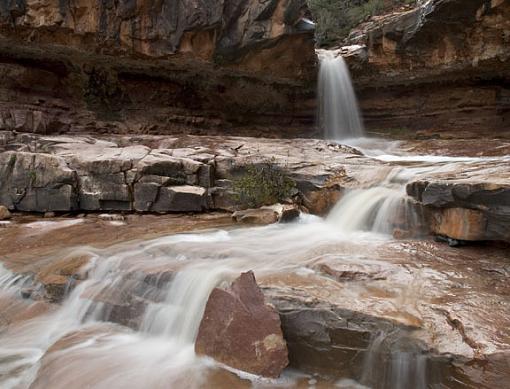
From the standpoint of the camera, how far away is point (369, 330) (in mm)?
2973

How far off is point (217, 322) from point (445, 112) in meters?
12.4

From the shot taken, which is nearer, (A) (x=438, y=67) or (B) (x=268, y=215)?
(B) (x=268, y=215)

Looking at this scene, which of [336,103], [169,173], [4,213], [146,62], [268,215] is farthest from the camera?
[336,103]

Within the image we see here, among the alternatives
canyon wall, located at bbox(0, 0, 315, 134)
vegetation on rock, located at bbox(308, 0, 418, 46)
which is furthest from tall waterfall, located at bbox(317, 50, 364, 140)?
vegetation on rock, located at bbox(308, 0, 418, 46)

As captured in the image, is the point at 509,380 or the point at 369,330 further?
the point at 369,330

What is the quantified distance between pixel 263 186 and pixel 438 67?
807 centimetres

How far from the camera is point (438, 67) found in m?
12.0

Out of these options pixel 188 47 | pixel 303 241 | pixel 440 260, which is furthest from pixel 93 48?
pixel 440 260

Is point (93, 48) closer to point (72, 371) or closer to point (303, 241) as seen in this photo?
point (303, 241)

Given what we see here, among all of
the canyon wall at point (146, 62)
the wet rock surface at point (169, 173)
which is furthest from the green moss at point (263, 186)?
the canyon wall at point (146, 62)

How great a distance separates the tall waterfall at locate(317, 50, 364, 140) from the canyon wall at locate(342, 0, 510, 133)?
0.42 metres

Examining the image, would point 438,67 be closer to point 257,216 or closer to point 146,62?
point 257,216

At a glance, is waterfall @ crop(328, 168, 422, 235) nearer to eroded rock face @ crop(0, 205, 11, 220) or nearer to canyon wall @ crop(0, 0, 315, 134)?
eroded rock face @ crop(0, 205, 11, 220)

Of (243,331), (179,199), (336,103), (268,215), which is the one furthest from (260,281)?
(336,103)
